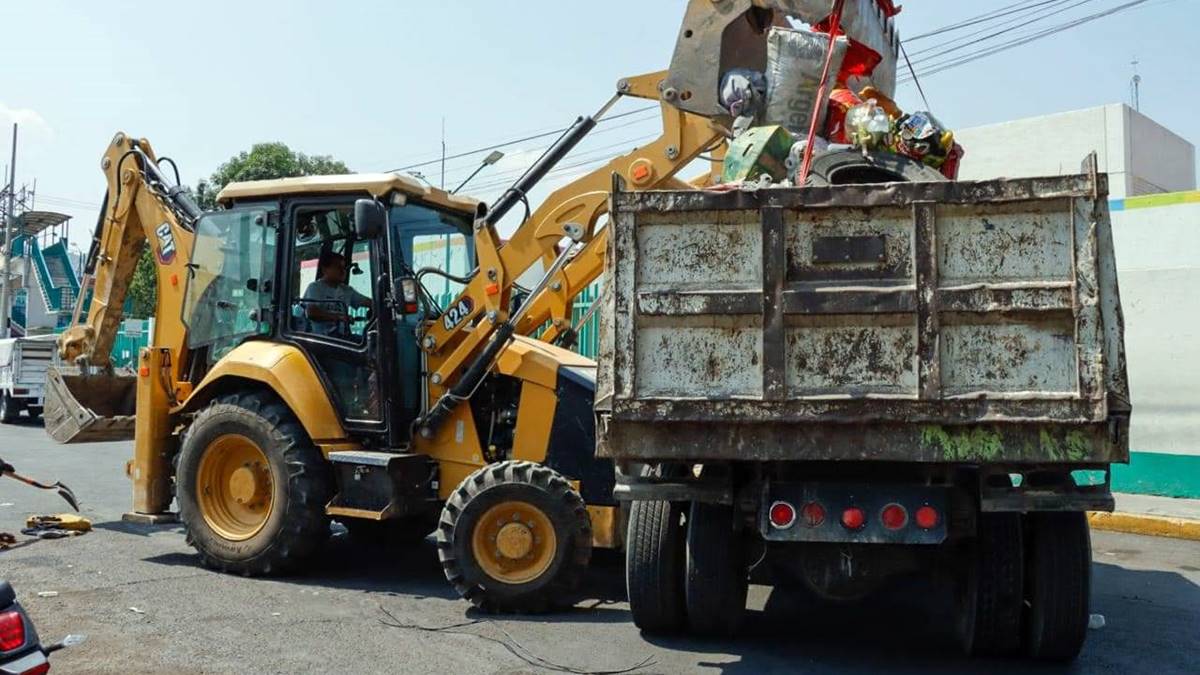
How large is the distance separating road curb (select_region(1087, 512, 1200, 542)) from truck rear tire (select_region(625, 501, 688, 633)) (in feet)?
17.7

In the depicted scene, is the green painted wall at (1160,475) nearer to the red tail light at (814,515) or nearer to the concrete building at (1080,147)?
the concrete building at (1080,147)

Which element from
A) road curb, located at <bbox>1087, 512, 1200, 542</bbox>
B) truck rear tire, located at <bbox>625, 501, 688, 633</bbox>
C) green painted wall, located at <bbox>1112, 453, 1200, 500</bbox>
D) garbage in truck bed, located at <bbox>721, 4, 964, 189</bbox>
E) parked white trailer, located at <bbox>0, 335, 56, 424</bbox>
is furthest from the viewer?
parked white trailer, located at <bbox>0, 335, 56, 424</bbox>

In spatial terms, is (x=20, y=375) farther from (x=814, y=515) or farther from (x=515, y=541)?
(x=814, y=515)

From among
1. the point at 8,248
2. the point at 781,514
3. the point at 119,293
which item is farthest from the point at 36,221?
the point at 781,514

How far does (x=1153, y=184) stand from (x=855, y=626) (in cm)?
1088

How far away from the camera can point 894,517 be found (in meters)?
4.56

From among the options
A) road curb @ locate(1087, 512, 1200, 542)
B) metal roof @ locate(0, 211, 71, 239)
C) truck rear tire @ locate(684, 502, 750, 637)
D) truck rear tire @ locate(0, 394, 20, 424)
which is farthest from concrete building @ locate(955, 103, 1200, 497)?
metal roof @ locate(0, 211, 71, 239)

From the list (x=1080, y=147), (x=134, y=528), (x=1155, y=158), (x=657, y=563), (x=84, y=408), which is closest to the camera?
(x=657, y=563)

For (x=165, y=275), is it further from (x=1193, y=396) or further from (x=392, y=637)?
(x=1193, y=396)

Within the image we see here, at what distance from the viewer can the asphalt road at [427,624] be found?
16.8ft

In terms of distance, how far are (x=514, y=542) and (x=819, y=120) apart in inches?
115

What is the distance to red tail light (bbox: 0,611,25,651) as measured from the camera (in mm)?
2939

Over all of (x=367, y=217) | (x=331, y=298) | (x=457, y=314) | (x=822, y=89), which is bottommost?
(x=457, y=314)

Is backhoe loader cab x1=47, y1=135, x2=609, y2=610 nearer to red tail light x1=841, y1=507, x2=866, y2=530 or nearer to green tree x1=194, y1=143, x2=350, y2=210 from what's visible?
red tail light x1=841, y1=507, x2=866, y2=530
